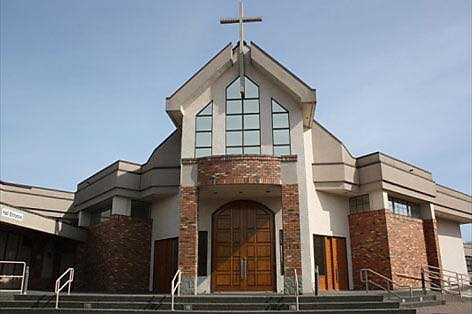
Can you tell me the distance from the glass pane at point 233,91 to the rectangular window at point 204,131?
806 mm

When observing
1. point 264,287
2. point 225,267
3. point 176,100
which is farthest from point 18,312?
point 176,100

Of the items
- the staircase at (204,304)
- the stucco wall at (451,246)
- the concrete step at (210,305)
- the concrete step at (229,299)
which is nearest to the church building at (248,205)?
the concrete step at (229,299)

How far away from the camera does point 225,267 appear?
1675 centimetres

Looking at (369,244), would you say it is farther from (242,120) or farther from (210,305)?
(210,305)

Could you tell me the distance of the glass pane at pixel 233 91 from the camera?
1820cm

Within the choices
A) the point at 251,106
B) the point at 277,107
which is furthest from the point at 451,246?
the point at 251,106

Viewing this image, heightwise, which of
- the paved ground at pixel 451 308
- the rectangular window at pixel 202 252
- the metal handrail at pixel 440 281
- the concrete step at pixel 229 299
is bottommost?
the paved ground at pixel 451 308

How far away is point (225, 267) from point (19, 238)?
11520mm

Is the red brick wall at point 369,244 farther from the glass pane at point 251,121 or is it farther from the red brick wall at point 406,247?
the glass pane at point 251,121

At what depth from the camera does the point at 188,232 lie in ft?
52.5

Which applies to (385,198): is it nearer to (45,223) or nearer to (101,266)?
(101,266)

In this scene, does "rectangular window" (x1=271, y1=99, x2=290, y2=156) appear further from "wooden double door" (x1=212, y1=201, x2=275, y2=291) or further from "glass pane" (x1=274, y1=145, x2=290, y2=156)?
"wooden double door" (x1=212, y1=201, x2=275, y2=291)

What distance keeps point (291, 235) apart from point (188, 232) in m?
Result: 3.57

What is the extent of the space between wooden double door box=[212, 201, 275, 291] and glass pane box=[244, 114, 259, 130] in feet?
9.61
